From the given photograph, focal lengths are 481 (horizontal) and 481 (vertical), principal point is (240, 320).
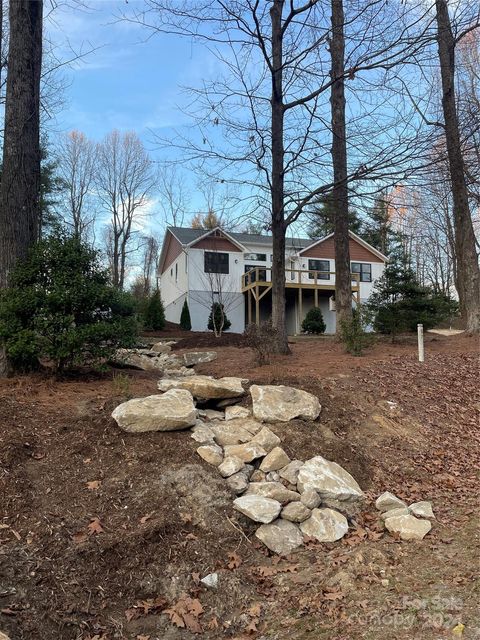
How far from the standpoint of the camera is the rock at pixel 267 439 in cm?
471

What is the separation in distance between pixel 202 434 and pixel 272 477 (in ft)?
2.58

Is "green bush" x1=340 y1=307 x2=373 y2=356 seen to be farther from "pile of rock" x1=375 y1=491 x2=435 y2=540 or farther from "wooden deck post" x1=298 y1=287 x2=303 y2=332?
"wooden deck post" x1=298 y1=287 x2=303 y2=332

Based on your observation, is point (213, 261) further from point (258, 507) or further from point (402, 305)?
point (258, 507)

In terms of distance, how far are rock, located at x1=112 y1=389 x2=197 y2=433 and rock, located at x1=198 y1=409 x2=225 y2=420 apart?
0.48 m

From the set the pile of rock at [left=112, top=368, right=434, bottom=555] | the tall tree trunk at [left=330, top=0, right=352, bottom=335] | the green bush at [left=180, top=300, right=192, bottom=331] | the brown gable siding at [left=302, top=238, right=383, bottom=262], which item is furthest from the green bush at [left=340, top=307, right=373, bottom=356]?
the brown gable siding at [left=302, top=238, right=383, bottom=262]

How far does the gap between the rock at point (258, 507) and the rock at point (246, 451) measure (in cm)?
57

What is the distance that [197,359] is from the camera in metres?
8.98

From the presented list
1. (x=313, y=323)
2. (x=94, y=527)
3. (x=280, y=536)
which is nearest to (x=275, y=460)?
(x=280, y=536)

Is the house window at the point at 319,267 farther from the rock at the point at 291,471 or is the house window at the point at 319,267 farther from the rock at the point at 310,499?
the rock at the point at 310,499

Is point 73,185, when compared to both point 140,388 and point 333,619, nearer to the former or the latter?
point 140,388

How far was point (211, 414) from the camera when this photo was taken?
541 cm

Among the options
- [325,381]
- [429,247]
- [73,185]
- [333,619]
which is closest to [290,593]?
[333,619]

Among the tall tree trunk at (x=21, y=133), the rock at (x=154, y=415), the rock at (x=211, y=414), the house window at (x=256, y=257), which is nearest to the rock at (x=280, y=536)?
the rock at (x=154, y=415)

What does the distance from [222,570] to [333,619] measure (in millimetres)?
821
